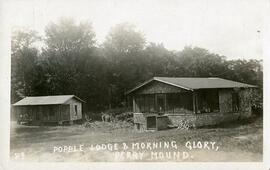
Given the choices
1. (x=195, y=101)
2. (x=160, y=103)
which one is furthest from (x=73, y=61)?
(x=195, y=101)

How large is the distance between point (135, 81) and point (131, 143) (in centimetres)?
44

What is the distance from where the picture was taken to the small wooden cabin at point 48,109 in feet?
9.87

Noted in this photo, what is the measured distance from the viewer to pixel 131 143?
114 inches

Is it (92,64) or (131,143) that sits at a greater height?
(92,64)

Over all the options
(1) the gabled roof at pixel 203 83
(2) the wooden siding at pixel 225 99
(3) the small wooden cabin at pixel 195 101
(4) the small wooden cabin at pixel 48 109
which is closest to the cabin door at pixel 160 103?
(3) the small wooden cabin at pixel 195 101

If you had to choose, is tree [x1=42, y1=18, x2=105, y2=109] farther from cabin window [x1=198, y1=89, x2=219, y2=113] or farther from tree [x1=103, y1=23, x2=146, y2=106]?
cabin window [x1=198, y1=89, x2=219, y2=113]

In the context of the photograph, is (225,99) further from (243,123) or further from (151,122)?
(151,122)

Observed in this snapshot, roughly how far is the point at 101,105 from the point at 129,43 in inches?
19.1

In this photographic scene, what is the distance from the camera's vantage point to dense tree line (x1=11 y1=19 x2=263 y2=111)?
291 cm

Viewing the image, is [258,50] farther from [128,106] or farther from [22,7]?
[22,7]

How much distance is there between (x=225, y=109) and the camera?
2918 mm

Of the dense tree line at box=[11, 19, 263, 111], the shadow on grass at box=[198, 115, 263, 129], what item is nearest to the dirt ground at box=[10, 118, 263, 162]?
the shadow on grass at box=[198, 115, 263, 129]

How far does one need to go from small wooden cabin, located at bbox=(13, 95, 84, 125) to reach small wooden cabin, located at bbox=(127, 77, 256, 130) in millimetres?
465

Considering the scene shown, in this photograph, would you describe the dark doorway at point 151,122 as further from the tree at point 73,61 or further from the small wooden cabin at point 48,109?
the small wooden cabin at point 48,109
